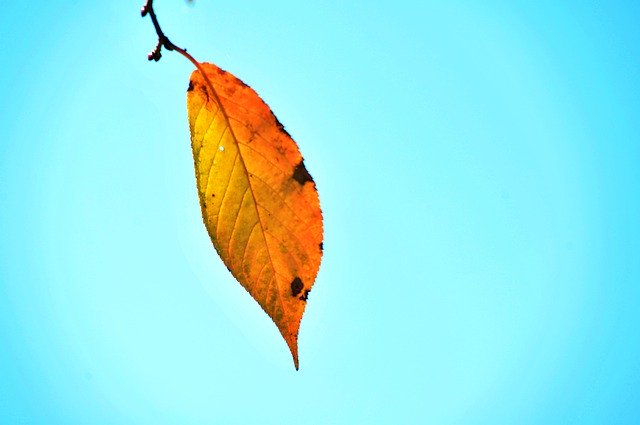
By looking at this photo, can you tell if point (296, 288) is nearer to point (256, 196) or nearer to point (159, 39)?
point (256, 196)

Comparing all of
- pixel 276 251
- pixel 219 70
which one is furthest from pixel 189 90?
pixel 276 251

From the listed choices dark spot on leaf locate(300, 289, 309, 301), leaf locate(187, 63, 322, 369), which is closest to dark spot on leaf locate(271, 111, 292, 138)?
leaf locate(187, 63, 322, 369)

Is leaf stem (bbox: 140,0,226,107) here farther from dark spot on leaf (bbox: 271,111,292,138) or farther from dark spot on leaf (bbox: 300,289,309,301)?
dark spot on leaf (bbox: 300,289,309,301)

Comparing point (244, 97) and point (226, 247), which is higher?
point (244, 97)

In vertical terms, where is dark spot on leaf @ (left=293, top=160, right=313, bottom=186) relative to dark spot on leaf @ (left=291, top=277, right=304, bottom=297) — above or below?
above

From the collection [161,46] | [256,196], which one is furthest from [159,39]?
[256,196]

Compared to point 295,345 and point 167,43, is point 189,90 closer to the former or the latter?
point 167,43

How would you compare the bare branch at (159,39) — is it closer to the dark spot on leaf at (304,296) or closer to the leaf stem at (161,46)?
the leaf stem at (161,46)
